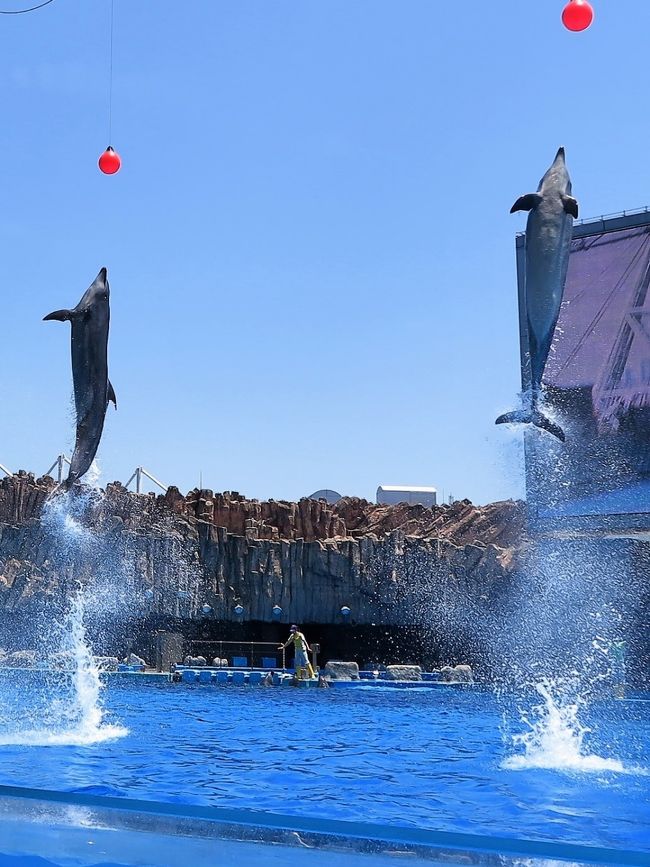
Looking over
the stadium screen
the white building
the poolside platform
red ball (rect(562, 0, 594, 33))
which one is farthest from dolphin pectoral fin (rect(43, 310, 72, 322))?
the white building

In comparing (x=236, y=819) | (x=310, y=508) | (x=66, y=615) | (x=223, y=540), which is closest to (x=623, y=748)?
(x=236, y=819)

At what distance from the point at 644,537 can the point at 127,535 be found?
10169 millimetres

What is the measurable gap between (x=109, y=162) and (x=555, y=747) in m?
5.02

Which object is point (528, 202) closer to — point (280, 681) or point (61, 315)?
point (61, 315)

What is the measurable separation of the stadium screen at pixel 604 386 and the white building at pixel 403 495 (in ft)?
48.8

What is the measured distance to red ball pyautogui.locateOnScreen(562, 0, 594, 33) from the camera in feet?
16.0

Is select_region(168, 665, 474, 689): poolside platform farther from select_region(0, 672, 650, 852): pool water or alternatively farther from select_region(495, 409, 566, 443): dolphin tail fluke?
select_region(495, 409, 566, 443): dolphin tail fluke

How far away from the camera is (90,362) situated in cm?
696

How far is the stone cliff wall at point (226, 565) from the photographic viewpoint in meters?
17.9

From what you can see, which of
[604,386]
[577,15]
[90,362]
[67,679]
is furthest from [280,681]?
[577,15]

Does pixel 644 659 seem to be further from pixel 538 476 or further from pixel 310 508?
pixel 310 508

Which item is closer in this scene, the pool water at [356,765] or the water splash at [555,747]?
the pool water at [356,765]

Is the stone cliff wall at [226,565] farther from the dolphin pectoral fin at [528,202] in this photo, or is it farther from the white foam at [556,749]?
the dolphin pectoral fin at [528,202]

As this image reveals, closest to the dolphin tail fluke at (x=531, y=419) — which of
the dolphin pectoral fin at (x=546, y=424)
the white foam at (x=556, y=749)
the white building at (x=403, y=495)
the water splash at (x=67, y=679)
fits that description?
the dolphin pectoral fin at (x=546, y=424)
